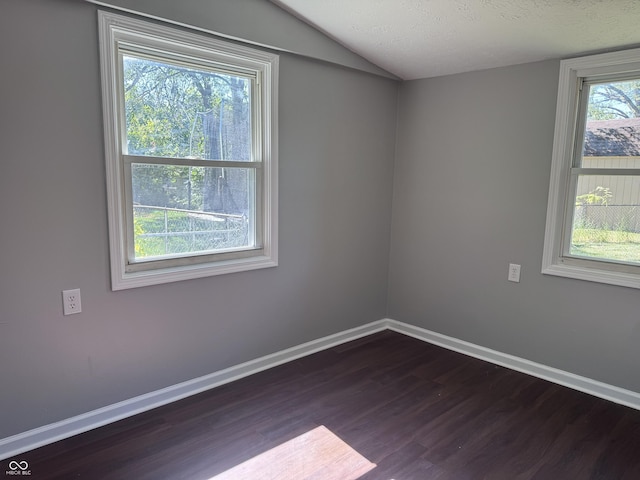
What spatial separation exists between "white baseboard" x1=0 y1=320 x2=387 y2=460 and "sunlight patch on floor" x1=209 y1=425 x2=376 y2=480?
76 centimetres

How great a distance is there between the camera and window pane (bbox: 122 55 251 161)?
2.34 meters

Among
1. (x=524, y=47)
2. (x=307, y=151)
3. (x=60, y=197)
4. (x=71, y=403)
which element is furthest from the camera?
(x=307, y=151)

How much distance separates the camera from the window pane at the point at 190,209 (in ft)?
7.97

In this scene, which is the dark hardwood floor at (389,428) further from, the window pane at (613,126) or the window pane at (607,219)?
the window pane at (613,126)

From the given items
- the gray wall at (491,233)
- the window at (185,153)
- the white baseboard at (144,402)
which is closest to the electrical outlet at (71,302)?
the window at (185,153)

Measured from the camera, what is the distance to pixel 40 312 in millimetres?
2082

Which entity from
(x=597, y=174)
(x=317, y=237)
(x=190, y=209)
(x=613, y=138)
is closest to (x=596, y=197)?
(x=597, y=174)

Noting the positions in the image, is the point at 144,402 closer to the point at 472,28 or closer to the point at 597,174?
the point at 472,28

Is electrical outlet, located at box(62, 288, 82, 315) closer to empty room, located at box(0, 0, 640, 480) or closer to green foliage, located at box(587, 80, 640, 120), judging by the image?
empty room, located at box(0, 0, 640, 480)

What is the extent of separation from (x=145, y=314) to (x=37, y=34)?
58.7 inches

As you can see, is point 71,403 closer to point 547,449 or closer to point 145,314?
point 145,314

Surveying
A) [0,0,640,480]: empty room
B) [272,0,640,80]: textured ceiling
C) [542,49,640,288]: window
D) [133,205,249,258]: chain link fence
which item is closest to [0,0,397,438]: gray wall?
[0,0,640,480]: empty room

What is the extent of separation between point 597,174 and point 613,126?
1.01 ft

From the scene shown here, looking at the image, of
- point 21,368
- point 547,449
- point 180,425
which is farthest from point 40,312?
point 547,449
